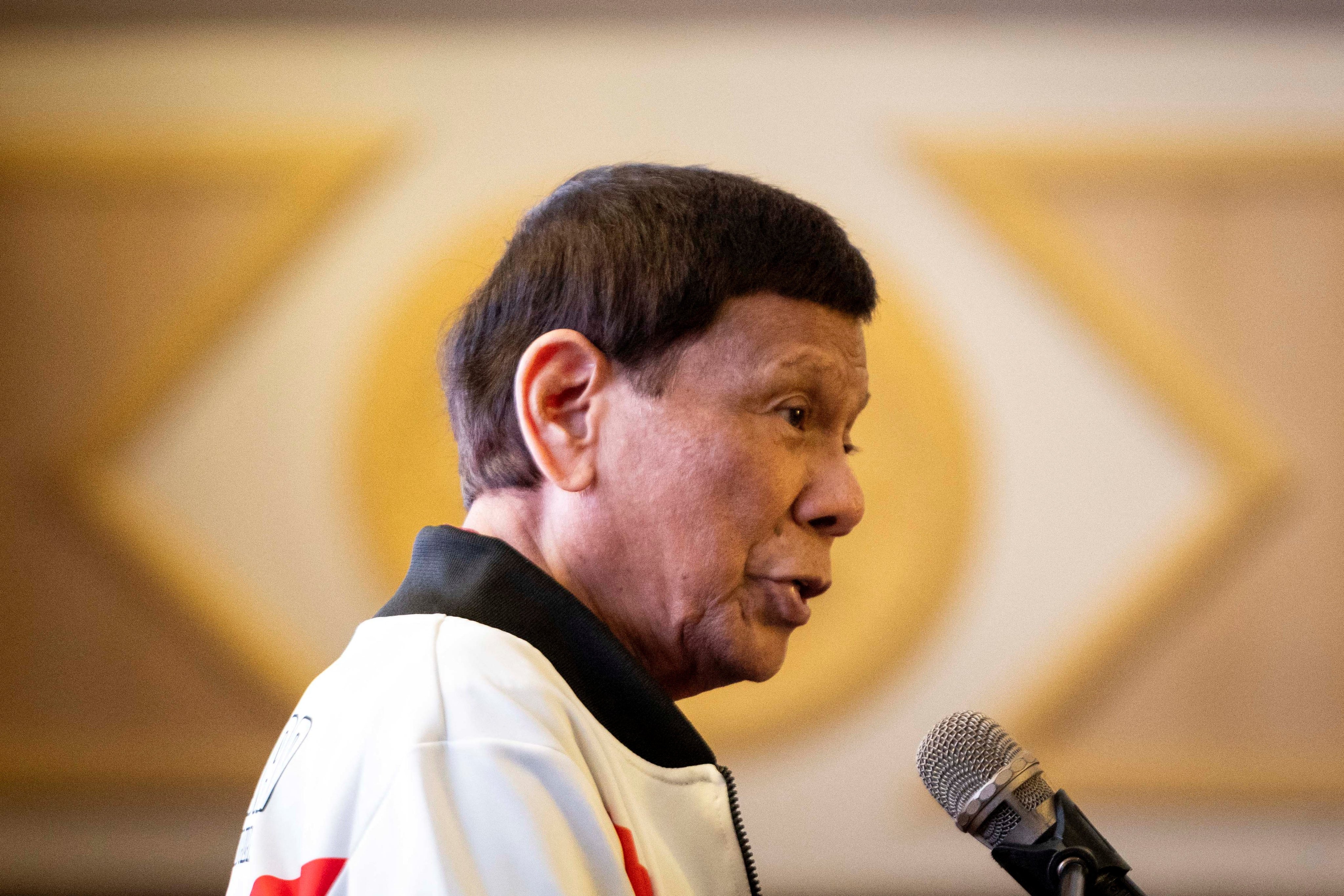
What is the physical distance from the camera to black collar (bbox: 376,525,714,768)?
783 mm

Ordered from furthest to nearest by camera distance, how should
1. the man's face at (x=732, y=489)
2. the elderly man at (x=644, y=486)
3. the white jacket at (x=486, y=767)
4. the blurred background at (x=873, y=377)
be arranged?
the blurred background at (x=873, y=377) < the man's face at (x=732, y=489) < the elderly man at (x=644, y=486) < the white jacket at (x=486, y=767)

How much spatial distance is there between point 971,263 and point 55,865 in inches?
112

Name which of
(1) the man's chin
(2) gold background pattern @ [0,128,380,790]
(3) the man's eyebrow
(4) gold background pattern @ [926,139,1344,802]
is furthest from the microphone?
(2) gold background pattern @ [0,128,380,790]

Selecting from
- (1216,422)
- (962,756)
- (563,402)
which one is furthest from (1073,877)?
(1216,422)

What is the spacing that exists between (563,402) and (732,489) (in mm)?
142

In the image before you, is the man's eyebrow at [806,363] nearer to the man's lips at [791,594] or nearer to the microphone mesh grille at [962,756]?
the man's lips at [791,594]

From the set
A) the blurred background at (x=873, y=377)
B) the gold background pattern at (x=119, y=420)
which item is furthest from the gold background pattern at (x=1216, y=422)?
the gold background pattern at (x=119, y=420)

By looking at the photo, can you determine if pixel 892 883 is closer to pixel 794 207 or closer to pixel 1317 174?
pixel 1317 174

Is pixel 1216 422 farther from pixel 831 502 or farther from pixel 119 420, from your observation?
pixel 119 420

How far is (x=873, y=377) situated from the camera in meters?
3.04

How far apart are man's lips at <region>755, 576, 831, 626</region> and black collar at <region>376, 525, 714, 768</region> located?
116mm

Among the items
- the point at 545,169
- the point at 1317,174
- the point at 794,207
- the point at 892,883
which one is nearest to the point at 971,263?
the point at 1317,174

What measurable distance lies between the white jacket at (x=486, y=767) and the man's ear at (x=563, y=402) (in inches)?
3.1

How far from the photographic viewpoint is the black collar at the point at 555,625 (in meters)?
0.78
